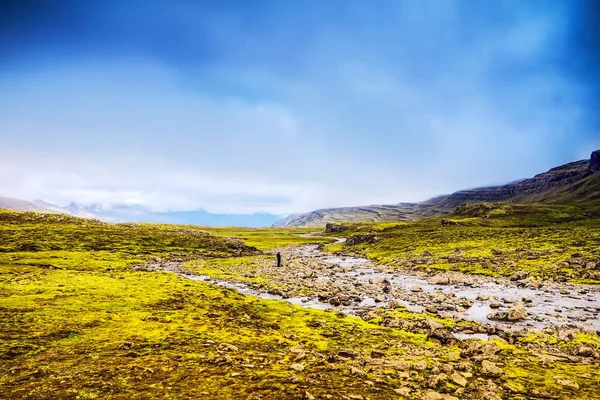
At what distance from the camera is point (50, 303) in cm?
2469

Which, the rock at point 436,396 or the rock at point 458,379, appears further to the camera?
the rock at point 458,379

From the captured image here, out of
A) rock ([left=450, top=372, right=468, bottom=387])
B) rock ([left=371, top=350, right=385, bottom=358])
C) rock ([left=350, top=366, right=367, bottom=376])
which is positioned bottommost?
rock ([left=371, top=350, right=385, bottom=358])

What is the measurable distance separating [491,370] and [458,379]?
7.63ft

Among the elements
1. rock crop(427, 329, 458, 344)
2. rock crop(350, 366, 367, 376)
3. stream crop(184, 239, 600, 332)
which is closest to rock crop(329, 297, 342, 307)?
stream crop(184, 239, 600, 332)

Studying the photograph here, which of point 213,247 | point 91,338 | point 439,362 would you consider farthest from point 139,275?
point 213,247

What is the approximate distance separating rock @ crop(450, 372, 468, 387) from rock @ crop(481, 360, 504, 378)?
1463 millimetres

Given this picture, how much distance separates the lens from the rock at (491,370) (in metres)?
14.8

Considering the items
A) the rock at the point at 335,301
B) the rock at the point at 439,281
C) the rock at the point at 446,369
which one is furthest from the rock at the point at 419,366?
the rock at the point at 439,281

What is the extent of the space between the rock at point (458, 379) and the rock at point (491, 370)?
1463 mm

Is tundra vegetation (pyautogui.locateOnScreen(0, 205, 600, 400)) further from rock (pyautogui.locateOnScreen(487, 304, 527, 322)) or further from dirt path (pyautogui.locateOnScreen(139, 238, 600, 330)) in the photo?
rock (pyautogui.locateOnScreen(487, 304, 527, 322))

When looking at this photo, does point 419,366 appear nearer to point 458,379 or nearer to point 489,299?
point 458,379

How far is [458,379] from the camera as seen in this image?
13.9 meters

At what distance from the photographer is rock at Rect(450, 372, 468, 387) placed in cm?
1355

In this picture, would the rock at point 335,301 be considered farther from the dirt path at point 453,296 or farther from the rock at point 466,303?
the rock at point 466,303
